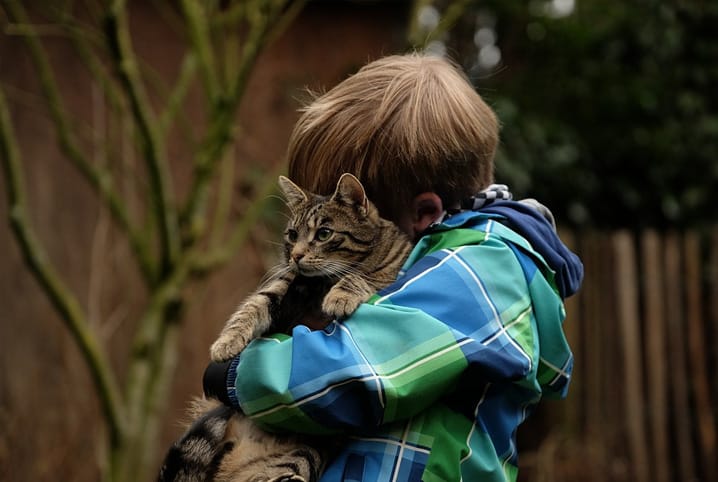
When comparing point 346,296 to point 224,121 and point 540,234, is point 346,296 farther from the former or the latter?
point 224,121

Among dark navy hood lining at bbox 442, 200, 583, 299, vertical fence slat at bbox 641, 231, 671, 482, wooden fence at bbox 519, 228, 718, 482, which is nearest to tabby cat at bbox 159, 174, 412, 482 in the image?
dark navy hood lining at bbox 442, 200, 583, 299

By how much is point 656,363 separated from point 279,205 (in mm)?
2767

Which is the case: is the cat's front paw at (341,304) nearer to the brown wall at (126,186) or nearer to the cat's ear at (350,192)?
the cat's ear at (350,192)

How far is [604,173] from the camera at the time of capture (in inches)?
259

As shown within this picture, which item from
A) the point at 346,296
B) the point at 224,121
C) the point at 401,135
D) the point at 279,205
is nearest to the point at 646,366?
the point at 279,205

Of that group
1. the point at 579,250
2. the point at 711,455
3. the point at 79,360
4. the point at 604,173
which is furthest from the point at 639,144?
the point at 79,360

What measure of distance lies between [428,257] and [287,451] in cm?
56

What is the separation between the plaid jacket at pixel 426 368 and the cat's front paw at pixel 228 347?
0.07 m

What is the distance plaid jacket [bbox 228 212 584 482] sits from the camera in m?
1.75

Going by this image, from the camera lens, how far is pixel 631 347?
219 inches

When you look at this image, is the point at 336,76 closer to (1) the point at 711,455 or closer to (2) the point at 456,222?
(1) the point at 711,455

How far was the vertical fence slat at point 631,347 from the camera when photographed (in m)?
5.54

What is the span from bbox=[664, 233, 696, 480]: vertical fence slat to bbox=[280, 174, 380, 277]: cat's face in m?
3.93

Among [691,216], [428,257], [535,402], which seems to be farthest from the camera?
[691,216]
